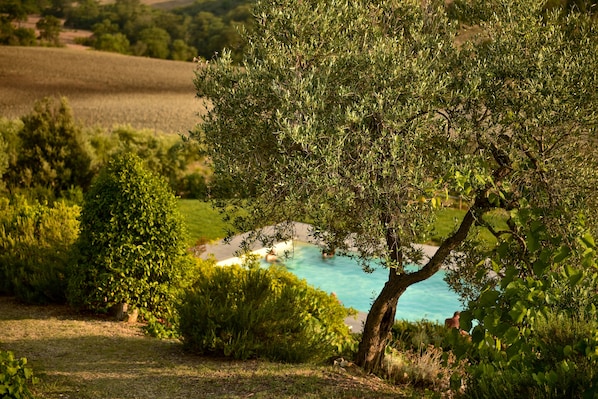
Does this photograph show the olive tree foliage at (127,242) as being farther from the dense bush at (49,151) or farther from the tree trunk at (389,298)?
the dense bush at (49,151)

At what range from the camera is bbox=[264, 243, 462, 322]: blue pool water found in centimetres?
1681

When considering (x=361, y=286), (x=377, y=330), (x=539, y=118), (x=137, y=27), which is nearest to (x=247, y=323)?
(x=377, y=330)

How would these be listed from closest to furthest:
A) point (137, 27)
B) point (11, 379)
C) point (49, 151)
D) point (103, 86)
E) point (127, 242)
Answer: point (11, 379) → point (127, 242) → point (49, 151) → point (103, 86) → point (137, 27)

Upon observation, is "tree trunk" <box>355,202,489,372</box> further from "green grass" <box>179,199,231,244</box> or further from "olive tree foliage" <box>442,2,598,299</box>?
"green grass" <box>179,199,231,244</box>

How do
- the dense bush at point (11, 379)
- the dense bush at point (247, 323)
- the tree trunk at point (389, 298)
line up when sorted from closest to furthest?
the dense bush at point (11, 379) → the tree trunk at point (389, 298) → the dense bush at point (247, 323)

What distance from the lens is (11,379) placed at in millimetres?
5887

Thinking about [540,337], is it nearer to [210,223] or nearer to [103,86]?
[210,223]

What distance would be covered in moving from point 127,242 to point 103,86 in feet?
132

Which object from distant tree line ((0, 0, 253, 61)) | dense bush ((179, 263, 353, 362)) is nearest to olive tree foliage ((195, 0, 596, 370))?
dense bush ((179, 263, 353, 362))

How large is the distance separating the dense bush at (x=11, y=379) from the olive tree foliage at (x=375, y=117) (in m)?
2.55

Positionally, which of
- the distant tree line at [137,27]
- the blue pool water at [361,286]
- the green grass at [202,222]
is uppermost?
the distant tree line at [137,27]

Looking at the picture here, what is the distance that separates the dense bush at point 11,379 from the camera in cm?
568

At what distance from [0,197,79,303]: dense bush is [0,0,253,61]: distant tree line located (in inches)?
1750

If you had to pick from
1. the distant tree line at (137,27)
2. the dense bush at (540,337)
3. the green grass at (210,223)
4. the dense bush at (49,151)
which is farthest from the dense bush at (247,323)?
the distant tree line at (137,27)
